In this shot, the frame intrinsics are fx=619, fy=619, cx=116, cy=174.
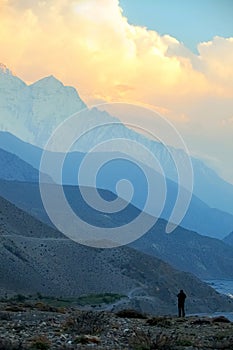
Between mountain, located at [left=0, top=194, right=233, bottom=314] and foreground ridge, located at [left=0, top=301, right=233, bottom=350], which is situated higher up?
mountain, located at [left=0, top=194, right=233, bottom=314]

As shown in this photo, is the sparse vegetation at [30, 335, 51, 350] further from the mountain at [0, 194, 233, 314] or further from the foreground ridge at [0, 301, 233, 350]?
the mountain at [0, 194, 233, 314]

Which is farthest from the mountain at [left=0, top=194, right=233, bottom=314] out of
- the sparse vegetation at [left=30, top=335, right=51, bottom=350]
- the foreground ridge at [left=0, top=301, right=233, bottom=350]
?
the sparse vegetation at [left=30, top=335, right=51, bottom=350]

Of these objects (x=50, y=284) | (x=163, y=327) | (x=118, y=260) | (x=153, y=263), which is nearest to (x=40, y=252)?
(x=50, y=284)

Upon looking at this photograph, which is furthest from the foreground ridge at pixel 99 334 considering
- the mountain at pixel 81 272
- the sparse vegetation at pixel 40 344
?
the mountain at pixel 81 272

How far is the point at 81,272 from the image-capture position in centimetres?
13638

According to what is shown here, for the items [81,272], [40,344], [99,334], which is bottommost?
[40,344]

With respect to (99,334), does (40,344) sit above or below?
below

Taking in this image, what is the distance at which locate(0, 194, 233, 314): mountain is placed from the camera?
394 ft

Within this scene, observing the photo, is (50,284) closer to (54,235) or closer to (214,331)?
(54,235)

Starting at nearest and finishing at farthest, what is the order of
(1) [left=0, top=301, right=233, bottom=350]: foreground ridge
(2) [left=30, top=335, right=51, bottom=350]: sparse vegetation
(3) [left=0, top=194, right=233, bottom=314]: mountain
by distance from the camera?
(2) [left=30, top=335, right=51, bottom=350]: sparse vegetation → (1) [left=0, top=301, right=233, bottom=350]: foreground ridge → (3) [left=0, top=194, right=233, bottom=314]: mountain

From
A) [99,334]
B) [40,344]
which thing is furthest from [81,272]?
[40,344]

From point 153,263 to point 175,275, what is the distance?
7.02 metres

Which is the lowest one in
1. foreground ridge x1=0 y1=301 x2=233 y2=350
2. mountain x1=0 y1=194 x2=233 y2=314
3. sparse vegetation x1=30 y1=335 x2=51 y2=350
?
sparse vegetation x1=30 y1=335 x2=51 y2=350

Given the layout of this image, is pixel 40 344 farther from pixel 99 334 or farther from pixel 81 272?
pixel 81 272
